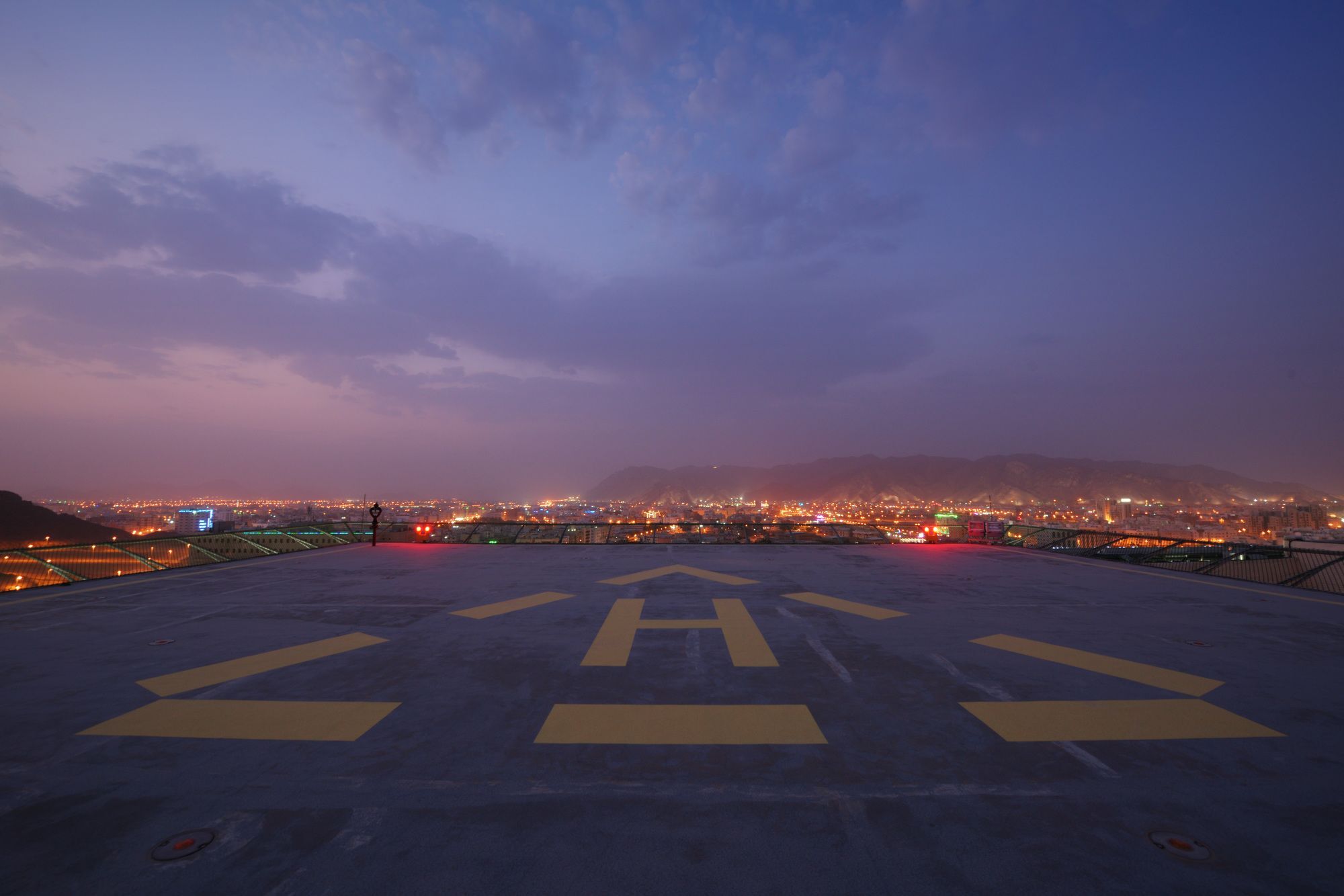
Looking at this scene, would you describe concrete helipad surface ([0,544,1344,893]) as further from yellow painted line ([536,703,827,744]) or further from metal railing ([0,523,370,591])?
metal railing ([0,523,370,591])

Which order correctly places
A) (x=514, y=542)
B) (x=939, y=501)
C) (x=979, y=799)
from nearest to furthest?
(x=979, y=799), (x=514, y=542), (x=939, y=501)

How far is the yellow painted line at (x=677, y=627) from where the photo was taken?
5516 mm

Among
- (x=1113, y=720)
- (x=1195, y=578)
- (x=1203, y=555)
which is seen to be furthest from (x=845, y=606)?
(x=1203, y=555)

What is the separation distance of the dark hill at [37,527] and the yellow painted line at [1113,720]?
4621 cm

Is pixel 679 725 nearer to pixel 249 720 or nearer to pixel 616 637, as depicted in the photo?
pixel 616 637

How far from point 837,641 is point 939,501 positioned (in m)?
105

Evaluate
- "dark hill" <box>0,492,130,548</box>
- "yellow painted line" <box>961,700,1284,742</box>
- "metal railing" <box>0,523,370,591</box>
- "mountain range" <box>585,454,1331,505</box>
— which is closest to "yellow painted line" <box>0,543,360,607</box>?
"metal railing" <box>0,523,370,591</box>

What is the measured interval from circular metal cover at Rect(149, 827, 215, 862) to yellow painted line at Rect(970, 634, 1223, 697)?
703 cm

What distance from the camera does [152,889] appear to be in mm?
2287

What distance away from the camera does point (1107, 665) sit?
17.8 feet

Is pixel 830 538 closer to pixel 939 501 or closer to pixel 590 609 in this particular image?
pixel 590 609

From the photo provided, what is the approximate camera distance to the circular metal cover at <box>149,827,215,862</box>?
2.51 m

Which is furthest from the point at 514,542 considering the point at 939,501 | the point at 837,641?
the point at 939,501

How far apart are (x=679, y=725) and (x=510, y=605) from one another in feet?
16.1
